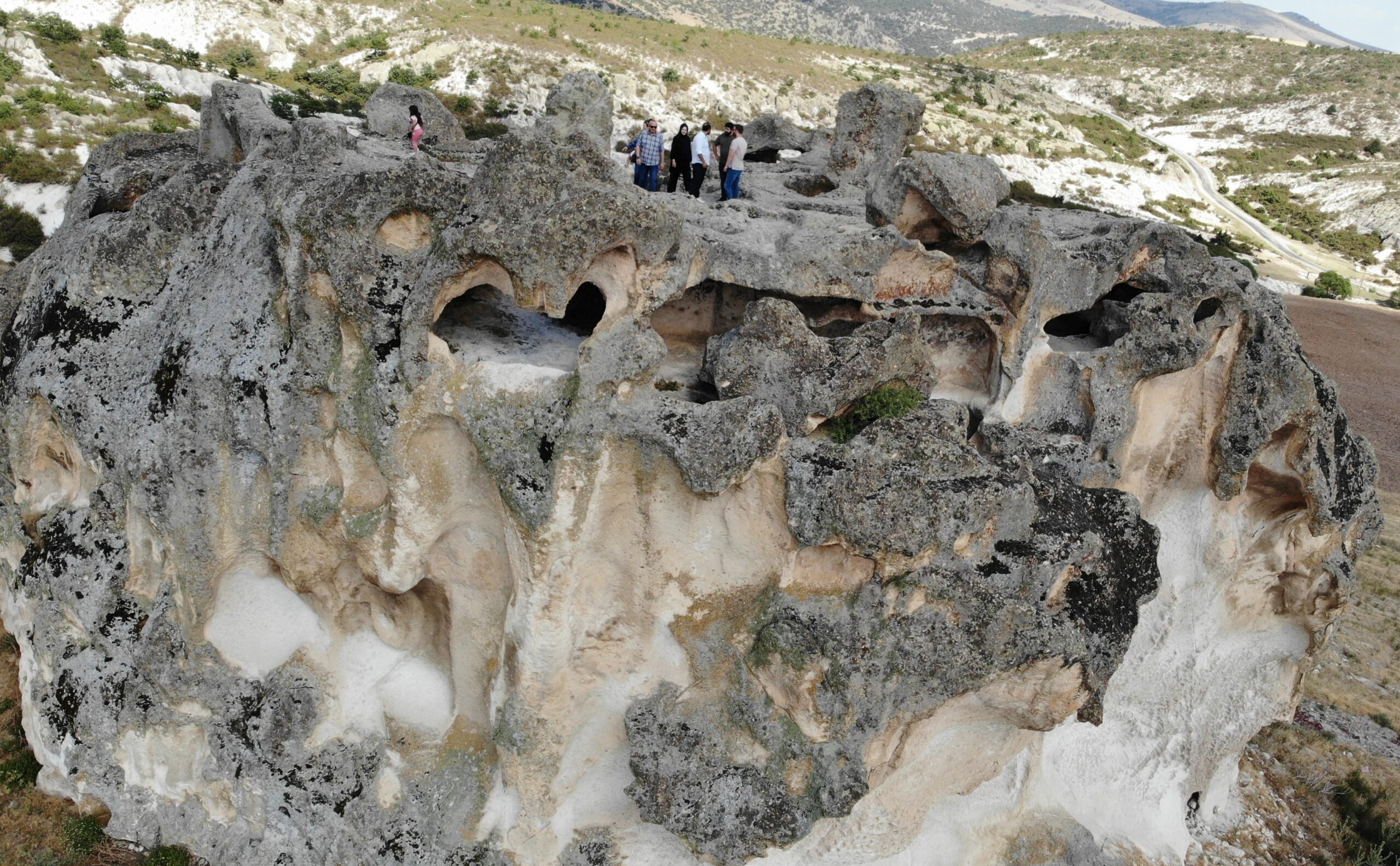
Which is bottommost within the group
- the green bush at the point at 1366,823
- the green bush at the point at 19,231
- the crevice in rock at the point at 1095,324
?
the green bush at the point at 1366,823

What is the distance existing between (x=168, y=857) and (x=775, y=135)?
19182mm

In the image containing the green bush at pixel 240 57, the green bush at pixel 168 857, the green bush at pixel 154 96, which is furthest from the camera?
the green bush at pixel 240 57

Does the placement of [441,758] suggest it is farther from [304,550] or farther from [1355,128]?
[1355,128]

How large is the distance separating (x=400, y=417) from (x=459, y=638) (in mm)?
3551

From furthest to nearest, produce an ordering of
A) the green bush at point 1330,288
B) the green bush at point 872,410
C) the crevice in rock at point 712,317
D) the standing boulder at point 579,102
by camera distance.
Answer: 1. the green bush at point 1330,288
2. the standing boulder at point 579,102
3. the crevice in rock at point 712,317
4. the green bush at point 872,410

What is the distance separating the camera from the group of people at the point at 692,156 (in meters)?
15.9

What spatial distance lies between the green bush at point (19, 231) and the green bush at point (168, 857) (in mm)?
26715

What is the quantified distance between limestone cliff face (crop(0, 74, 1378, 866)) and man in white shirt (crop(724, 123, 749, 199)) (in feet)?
7.16

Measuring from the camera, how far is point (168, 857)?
39.2 feet

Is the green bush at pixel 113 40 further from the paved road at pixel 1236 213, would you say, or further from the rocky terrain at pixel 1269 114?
the paved road at pixel 1236 213

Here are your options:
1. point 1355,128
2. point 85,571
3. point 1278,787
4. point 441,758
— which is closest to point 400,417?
point 441,758

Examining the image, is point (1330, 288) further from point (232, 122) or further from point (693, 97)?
point (232, 122)

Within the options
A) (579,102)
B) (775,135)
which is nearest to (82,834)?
(579,102)

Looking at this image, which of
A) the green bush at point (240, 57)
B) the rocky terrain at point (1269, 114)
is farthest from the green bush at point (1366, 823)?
the rocky terrain at point (1269, 114)
